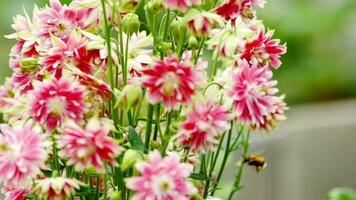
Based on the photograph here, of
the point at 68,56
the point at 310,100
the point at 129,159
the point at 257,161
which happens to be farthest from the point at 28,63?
the point at 310,100

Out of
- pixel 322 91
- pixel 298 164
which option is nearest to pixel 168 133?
pixel 298 164

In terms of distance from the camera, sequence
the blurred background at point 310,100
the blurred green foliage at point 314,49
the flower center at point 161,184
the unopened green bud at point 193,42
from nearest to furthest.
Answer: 1. the flower center at point 161,184
2. the unopened green bud at point 193,42
3. the blurred background at point 310,100
4. the blurred green foliage at point 314,49

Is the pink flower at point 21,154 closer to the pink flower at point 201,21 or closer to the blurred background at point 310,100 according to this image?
the pink flower at point 201,21

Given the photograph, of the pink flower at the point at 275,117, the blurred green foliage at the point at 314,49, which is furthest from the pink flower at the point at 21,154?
the blurred green foliage at the point at 314,49

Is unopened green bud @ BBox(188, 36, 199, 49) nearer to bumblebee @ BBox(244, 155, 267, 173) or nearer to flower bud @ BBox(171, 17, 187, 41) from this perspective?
flower bud @ BBox(171, 17, 187, 41)

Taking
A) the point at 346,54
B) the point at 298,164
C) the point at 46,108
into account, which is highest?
the point at 346,54

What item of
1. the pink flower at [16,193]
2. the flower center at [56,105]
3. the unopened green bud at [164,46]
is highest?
the unopened green bud at [164,46]

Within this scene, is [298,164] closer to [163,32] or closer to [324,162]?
[324,162]
